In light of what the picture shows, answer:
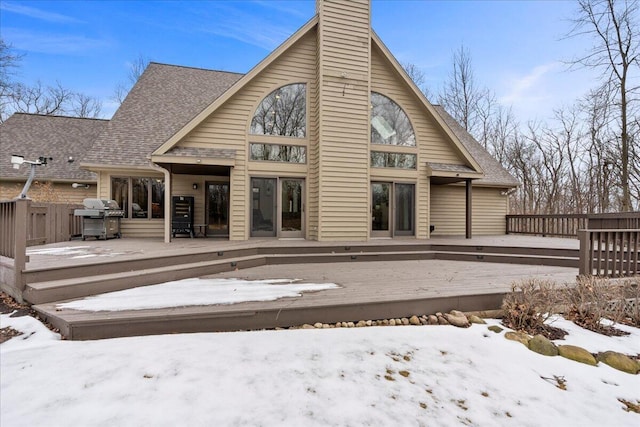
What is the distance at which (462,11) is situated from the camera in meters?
14.9

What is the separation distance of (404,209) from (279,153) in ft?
13.3

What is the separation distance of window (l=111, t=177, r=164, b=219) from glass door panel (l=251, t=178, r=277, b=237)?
3.50m

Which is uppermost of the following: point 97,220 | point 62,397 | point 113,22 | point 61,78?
point 113,22

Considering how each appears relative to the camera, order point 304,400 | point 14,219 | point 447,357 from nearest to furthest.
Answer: point 304,400, point 447,357, point 14,219

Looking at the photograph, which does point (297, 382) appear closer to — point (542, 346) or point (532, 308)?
point (542, 346)

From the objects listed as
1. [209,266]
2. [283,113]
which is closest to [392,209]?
[283,113]

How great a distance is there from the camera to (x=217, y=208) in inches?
363

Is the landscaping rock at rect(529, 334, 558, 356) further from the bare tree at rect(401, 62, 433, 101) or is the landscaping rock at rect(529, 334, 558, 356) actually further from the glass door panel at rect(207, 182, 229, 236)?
the bare tree at rect(401, 62, 433, 101)

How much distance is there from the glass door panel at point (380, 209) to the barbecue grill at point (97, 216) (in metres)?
7.14

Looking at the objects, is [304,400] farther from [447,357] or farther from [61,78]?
[61,78]

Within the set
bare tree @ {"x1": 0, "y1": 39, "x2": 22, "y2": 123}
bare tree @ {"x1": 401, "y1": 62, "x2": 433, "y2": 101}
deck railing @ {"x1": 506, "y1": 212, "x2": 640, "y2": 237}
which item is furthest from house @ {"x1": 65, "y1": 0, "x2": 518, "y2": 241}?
bare tree @ {"x1": 401, "y1": 62, "x2": 433, "y2": 101}

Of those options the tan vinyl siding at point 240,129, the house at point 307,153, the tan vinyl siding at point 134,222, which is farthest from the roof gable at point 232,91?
the tan vinyl siding at point 134,222

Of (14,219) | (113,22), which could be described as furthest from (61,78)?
(14,219)

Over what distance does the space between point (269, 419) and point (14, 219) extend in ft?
12.8
